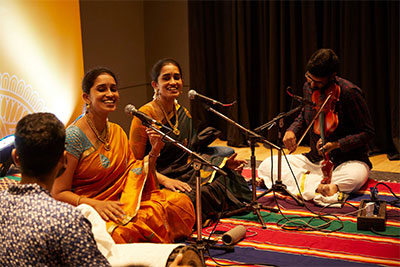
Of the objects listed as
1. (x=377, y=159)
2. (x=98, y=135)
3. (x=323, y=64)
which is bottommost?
(x=377, y=159)

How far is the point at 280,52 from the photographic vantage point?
6.25m

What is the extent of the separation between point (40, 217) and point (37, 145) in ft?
0.78

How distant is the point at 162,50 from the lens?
7.46 meters

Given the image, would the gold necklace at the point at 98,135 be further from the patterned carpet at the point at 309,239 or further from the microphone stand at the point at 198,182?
the patterned carpet at the point at 309,239

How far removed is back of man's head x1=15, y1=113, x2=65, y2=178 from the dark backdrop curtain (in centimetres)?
457

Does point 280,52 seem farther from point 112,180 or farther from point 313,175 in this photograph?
point 112,180

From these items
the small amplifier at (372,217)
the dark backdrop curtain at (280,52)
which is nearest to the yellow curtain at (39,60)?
the dark backdrop curtain at (280,52)

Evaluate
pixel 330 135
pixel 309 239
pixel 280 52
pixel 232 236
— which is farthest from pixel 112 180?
pixel 280 52

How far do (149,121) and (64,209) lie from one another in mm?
1178

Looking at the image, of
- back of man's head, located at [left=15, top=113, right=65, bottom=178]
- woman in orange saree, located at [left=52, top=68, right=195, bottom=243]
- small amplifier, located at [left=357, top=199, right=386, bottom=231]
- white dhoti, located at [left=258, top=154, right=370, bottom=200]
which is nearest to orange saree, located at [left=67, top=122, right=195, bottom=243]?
woman in orange saree, located at [left=52, top=68, right=195, bottom=243]

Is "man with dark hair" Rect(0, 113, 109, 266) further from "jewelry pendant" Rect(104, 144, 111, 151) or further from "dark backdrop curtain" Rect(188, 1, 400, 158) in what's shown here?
"dark backdrop curtain" Rect(188, 1, 400, 158)

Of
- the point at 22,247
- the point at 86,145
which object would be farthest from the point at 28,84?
the point at 22,247

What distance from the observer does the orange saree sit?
3096 mm

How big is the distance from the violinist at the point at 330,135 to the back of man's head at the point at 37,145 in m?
2.59
